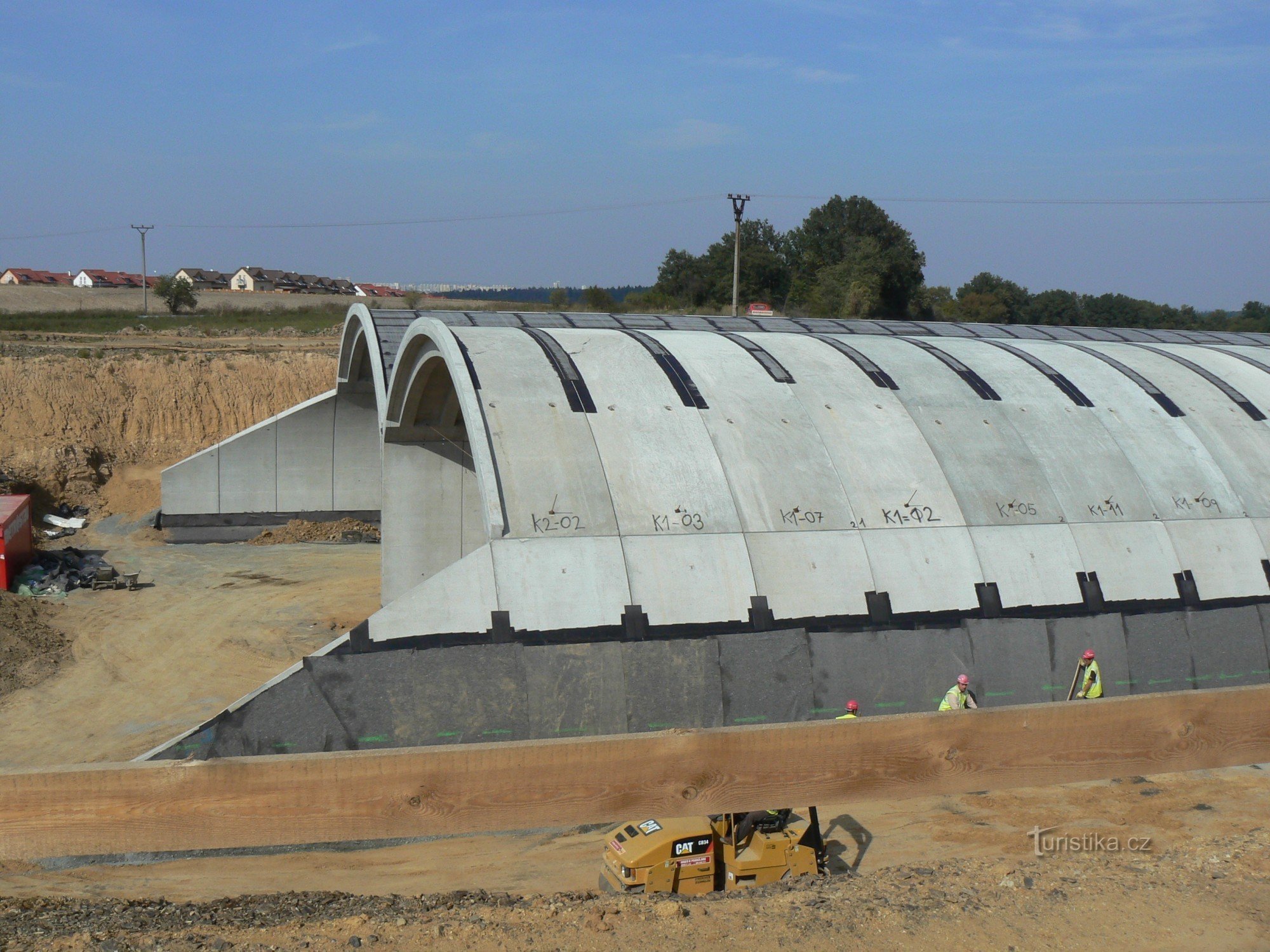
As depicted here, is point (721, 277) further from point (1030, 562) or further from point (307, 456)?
point (1030, 562)

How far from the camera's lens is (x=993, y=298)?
4471 inches

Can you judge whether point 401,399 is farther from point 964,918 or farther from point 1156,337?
point 1156,337

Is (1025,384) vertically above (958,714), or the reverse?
(1025,384)

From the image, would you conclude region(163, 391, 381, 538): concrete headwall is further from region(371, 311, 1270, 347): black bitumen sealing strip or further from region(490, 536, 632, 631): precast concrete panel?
region(490, 536, 632, 631): precast concrete panel

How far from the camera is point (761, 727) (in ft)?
21.0

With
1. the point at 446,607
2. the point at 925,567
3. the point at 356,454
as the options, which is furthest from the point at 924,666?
the point at 356,454

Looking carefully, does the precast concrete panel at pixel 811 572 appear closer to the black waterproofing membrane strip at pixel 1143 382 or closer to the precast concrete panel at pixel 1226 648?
the precast concrete panel at pixel 1226 648

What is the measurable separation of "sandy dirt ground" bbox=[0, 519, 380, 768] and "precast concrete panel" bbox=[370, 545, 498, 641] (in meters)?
6.22

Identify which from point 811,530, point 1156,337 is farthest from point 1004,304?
point 811,530

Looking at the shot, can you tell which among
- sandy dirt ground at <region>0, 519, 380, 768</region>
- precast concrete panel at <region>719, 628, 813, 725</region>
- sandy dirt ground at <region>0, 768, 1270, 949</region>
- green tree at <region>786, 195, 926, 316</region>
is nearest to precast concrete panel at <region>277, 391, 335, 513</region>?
sandy dirt ground at <region>0, 519, 380, 768</region>

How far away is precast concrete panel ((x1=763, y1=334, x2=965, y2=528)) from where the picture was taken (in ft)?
55.9

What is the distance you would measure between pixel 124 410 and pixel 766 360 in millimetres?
34167

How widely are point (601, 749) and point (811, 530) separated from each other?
1071 centimetres

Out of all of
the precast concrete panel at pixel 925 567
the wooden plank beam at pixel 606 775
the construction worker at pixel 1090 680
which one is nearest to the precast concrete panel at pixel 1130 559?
the construction worker at pixel 1090 680
